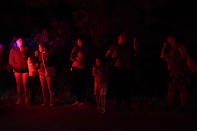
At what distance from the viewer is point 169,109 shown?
869cm

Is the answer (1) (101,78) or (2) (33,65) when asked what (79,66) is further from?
(2) (33,65)

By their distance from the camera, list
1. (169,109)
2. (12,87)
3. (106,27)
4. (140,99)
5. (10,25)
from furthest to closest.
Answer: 1. (10,25)
2. (12,87)
3. (106,27)
4. (140,99)
5. (169,109)

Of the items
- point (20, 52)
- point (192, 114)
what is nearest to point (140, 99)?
point (192, 114)

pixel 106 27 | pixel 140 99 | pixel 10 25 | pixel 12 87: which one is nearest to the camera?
pixel 140 99

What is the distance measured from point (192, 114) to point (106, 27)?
528 centimetres

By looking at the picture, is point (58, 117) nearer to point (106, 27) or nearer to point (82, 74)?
point (82, 74)

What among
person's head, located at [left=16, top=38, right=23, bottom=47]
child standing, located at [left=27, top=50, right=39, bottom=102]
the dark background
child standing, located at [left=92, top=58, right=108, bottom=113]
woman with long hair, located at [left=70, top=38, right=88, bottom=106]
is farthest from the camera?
the dark background

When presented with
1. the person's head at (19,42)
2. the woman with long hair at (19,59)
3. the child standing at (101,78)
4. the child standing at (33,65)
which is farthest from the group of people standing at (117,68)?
the person's head at (19,42)

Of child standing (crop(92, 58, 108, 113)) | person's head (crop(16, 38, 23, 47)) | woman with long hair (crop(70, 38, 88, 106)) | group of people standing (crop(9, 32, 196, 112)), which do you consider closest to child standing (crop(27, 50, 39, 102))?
group of people standing (crop(9, 32, 196, 112))

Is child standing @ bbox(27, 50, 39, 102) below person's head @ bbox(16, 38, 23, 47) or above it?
below

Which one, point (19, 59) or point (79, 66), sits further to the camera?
point (19, 59)

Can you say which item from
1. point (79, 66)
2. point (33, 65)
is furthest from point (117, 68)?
point (33, 65)

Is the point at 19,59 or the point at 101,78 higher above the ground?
the point at 19,59

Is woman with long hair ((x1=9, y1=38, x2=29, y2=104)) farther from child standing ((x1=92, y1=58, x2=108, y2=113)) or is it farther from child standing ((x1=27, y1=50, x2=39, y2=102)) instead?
child standing ((x1=92, y1=58, x2=108, y2=113))
